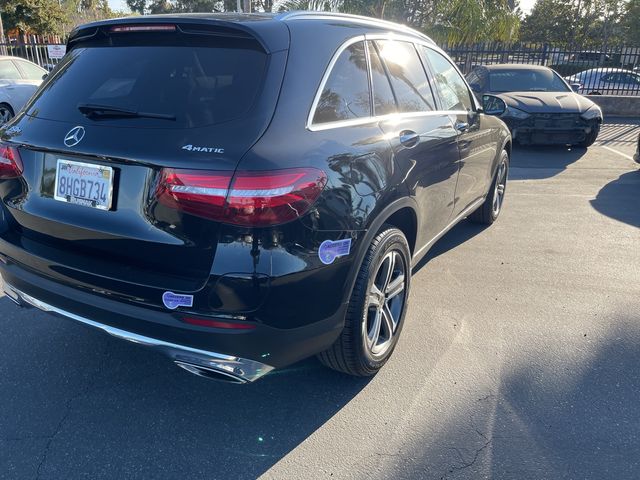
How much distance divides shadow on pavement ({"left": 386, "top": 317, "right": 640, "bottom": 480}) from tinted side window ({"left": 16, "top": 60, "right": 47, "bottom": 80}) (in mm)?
10961

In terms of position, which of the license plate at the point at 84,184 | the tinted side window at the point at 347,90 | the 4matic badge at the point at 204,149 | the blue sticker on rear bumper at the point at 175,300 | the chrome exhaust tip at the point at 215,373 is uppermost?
the tinted side window at the point at 347,90

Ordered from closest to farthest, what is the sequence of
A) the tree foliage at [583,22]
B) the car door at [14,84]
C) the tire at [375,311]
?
the tire at [375,311] < the car door at [14,84] < the tree foliage at [583,22]

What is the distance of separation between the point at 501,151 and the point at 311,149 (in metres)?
3.63

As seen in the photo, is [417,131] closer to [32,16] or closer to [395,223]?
[395,223]

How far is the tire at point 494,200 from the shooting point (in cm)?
539

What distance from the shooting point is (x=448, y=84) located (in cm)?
407

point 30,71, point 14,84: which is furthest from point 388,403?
point 30,71

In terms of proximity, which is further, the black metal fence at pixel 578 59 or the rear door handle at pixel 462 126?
the black metal fence at pixel 578 59

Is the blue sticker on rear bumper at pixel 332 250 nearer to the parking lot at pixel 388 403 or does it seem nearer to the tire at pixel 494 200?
the parking lot at pixel 388 403

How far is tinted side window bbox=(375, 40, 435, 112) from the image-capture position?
10.4 feet

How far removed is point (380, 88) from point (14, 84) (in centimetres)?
961

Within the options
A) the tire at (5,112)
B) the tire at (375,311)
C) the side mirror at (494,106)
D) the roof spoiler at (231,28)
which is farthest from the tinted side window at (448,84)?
the tire at (5,112)

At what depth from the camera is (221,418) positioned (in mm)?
2639

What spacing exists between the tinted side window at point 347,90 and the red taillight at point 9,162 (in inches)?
57.6
